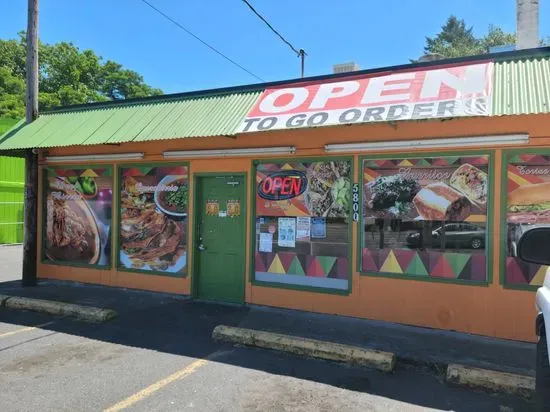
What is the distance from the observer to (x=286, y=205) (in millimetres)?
7750

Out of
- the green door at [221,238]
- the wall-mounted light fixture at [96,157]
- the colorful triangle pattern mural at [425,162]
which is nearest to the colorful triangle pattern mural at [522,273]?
the colorful triangle pattern mural at [425,162]

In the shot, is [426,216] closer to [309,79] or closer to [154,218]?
[309,79]

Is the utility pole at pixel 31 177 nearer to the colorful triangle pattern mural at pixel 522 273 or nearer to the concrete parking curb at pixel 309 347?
the concrete parking curb at pixel 309 347

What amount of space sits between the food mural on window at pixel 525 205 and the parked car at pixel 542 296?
2818mm

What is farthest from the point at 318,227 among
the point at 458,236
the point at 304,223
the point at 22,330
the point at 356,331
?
the point at 22,330

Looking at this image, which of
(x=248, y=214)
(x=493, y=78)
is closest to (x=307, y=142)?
(x=248, y=214)

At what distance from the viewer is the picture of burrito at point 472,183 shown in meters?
6.40

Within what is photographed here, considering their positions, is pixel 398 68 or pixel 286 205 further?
pixel 286 205

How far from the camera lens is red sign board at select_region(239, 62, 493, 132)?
228 inches

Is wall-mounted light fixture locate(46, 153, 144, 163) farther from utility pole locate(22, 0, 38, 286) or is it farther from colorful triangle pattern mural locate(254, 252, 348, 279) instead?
colorful triangle pattern mural locate(254, 252, 348, 279)

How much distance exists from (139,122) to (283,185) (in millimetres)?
2817

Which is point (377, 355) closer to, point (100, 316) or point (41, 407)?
point (41, 407)

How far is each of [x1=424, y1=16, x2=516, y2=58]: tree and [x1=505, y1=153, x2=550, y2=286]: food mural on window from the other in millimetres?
49014

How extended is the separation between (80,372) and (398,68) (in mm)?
5888
